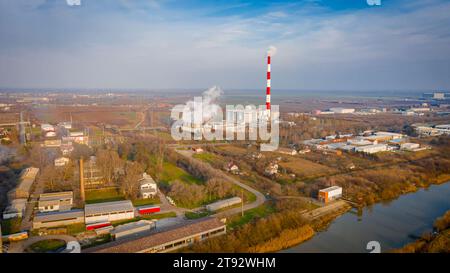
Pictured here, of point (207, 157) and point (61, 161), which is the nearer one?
point (61, 161)

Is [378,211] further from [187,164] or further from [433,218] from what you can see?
[187,164]

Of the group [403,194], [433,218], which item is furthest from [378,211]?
[403,194]

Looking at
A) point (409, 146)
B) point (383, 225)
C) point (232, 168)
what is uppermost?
point (409, 146)

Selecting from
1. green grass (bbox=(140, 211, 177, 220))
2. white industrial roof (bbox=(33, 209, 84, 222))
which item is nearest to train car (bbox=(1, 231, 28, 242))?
white industrial roof (bbox=(33, 209, 84, 222))

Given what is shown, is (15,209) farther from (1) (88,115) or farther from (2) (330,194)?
(1) (88,115)

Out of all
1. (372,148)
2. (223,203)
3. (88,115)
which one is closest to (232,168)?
(223,203)

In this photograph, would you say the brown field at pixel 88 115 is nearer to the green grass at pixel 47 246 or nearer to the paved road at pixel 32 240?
the paved road at pixel 32 240

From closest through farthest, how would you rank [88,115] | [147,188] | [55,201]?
[55,201]
[147,188]
[88,115]

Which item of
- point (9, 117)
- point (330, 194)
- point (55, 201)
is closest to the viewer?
point (55, 201)
